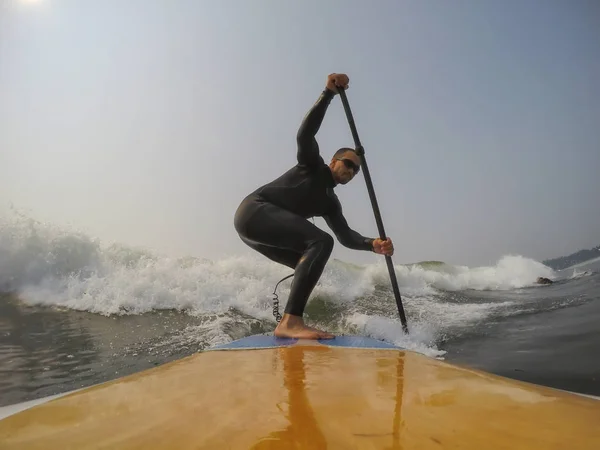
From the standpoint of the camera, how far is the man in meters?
2.53

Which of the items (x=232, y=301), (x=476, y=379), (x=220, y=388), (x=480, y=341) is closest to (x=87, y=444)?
(x=220, y=388)

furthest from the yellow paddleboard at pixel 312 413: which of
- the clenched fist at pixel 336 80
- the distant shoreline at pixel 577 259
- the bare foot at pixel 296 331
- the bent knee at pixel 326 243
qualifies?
the distant shoreline at pixel 577 259

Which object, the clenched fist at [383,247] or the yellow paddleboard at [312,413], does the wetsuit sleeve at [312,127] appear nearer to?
the clenched fist at [383,247]

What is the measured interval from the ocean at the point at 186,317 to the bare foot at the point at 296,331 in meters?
1.45

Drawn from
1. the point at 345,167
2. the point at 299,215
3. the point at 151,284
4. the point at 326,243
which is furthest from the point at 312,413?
the point at 151,284

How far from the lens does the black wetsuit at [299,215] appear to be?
2557mm

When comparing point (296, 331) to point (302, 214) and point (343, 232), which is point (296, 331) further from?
point (343, 232)

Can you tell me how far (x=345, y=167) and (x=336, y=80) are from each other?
24.4 inches

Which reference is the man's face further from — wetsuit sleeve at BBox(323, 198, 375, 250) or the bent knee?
the bent knee

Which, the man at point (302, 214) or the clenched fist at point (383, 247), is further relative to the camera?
the clenched fist at point (383, 247)

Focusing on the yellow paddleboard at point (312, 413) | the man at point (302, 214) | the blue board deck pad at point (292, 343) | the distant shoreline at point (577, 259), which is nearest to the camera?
the yellow paddleboard at point (312, 413)

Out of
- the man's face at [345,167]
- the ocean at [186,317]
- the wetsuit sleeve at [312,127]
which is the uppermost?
the wetsuit sleeve at [312,127]

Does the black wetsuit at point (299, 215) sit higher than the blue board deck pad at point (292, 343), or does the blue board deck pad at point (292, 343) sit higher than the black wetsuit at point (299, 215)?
the black wetsuit at point (299, 215)

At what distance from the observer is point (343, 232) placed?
3.17 metres
